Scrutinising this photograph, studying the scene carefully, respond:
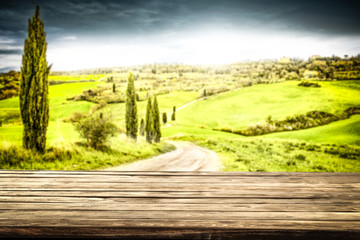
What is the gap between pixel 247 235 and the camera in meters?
1.62

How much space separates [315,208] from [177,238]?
1429mm

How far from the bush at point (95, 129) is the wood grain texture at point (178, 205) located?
3.66m

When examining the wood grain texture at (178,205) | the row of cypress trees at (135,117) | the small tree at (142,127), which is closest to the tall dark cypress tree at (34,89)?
the wood grain texture at (178,205)

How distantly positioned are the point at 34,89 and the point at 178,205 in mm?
5165

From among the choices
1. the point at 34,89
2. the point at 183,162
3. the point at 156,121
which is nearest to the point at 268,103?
the point at 183,162

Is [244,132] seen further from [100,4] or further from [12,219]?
[12,219]

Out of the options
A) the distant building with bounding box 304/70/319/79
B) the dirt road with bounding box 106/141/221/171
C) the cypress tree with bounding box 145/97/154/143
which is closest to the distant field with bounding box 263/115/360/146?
the distant building with bounding box 304/70/319/79

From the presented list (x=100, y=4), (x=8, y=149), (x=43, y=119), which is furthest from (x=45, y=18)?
(x=8, y=149)

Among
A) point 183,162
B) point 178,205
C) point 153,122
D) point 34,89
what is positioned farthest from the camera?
point 153,122

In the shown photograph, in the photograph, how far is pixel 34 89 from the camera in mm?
5590

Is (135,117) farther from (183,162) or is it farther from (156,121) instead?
(183,162)

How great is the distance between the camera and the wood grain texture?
1.67 m

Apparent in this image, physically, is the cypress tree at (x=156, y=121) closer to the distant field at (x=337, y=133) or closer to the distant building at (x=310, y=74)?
the distant field at (x=337, y=133)

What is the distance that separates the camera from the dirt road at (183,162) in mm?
7070
